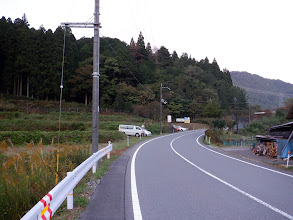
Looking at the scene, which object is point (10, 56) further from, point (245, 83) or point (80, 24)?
point (245, 83)

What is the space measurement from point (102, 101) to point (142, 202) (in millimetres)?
57367

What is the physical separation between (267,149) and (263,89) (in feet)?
389

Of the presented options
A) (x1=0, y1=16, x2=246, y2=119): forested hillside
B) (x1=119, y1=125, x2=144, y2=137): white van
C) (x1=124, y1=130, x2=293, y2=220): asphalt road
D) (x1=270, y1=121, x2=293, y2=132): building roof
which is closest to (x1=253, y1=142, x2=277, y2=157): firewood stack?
(x1=270, y1=121, x2=293, y2=132): building roof

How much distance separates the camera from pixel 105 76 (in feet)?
212

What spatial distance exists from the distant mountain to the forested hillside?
39.8 feet

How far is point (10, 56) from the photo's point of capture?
51.1 m

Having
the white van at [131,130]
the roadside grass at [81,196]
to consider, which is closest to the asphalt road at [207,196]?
the roadside grass at [81,196]

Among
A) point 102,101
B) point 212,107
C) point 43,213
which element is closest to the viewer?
point 43,213

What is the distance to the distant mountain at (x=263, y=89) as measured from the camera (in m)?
109

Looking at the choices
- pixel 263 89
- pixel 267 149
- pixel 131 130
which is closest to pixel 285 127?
pixel 267 149

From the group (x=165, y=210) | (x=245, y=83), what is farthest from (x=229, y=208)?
(x=245, y=83)

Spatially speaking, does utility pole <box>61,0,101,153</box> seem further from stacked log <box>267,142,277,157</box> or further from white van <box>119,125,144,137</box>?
white van <box>119,125,144,137</box>

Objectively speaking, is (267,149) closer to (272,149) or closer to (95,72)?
(272,149)

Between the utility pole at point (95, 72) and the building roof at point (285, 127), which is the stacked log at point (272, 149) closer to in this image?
the building roof at point (285, 127)
